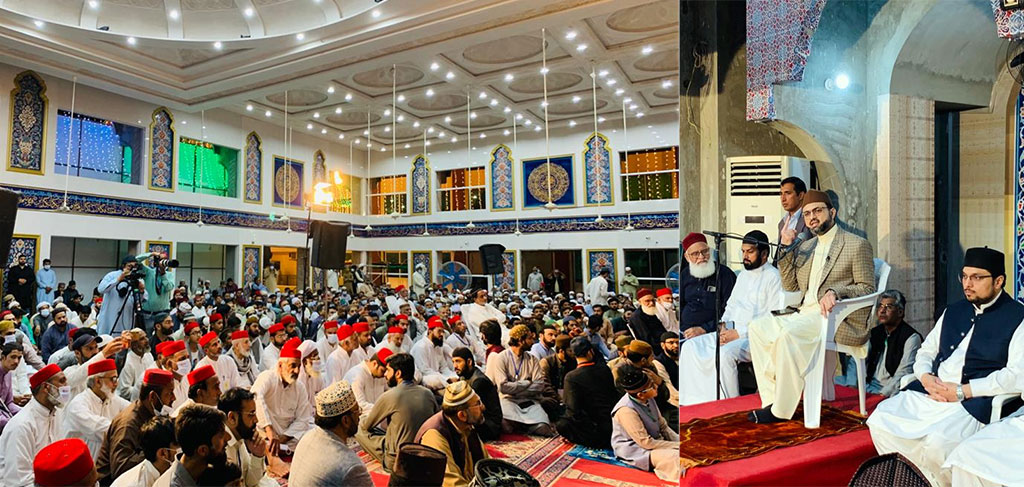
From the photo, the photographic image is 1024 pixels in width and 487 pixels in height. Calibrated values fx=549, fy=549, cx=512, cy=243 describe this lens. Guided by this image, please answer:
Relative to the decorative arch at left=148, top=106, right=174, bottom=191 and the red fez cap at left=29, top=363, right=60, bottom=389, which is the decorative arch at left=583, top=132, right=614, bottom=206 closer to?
the decorative arch at left=148, top=106, right=174, bottom=191

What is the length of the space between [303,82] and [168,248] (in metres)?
4.14

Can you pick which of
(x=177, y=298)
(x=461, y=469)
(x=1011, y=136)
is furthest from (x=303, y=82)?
(x=1011, y=136)

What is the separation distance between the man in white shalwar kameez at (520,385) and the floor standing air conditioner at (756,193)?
2268 millimetres

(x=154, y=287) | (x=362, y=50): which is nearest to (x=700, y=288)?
(x=362, y=50)

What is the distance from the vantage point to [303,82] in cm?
772

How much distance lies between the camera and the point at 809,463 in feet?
5.71

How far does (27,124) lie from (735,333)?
32.6 feet

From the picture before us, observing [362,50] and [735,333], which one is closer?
[735,333]

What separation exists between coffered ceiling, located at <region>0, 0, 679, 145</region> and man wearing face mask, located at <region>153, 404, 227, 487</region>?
15.3 ft

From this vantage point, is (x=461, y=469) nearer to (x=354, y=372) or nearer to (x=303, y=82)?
(x=354, y=372)

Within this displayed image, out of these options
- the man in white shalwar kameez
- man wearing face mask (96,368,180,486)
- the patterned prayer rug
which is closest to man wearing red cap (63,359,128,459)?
man wearing face mask (96,368,180,486)

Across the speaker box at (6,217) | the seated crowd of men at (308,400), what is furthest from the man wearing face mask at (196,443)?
the speaker box at (6,217)

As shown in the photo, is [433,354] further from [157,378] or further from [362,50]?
[362,50]

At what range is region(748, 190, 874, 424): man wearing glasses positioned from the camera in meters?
1.79
